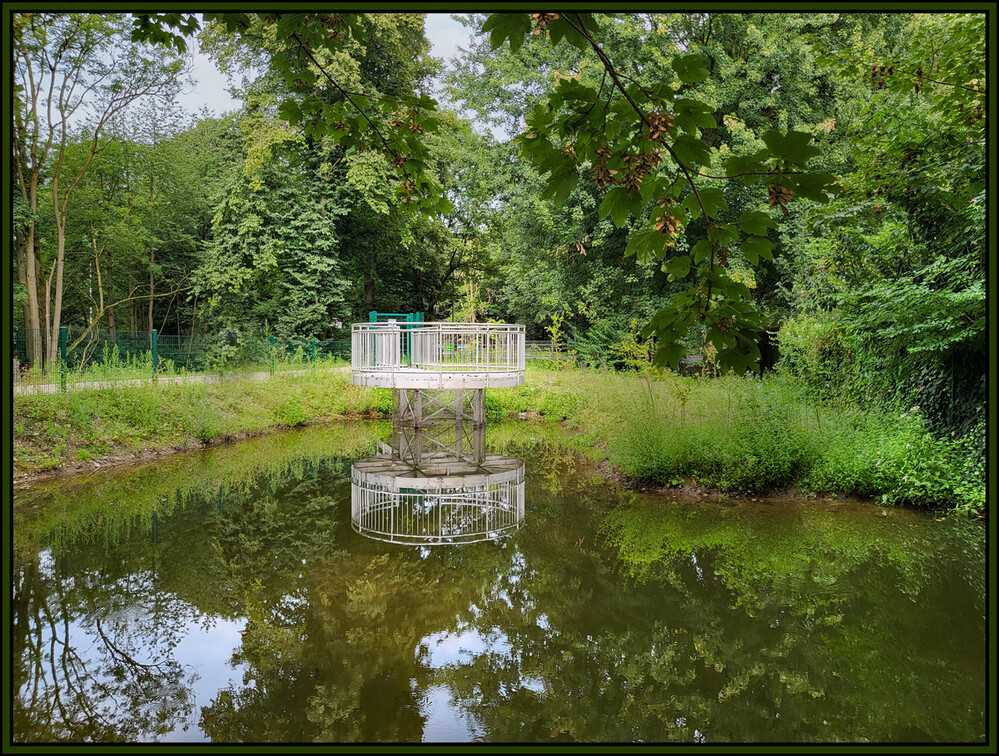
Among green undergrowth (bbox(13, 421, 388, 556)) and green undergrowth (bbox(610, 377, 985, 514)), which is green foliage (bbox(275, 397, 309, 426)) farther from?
green undergrowth (bbox(610, 377, 985, 514))

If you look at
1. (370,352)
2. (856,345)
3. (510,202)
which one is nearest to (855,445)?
(856,345)

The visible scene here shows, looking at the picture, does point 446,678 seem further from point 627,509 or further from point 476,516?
point 627,509

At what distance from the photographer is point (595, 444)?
12031 millimetres

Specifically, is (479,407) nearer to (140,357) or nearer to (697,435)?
(697,435)

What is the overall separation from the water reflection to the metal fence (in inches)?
234

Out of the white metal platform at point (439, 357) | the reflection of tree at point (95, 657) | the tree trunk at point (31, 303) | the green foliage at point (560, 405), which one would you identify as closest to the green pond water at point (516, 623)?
the reflection of tree at point (95, 657)

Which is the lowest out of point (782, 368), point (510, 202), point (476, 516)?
point (476, 516)

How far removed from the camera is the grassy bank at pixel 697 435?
25.3 feet

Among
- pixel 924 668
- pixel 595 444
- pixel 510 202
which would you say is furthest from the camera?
pixel 510 202

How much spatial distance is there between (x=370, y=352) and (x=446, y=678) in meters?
7.83

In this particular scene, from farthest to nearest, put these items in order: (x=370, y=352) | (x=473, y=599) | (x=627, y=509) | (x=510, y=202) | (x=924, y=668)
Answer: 1. (x=510, y=202)
2. (x=370, y=352)
3. (x=627, y=509)
4. (x=473, y=599)
5. (x=924, y=668)

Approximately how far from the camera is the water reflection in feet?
24.1

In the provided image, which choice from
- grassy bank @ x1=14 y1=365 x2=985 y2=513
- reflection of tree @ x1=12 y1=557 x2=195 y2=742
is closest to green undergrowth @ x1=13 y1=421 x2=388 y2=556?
grassy bank @ x1=14 y1=365 x2=985 y2=513

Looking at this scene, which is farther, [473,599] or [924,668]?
[473,599]
